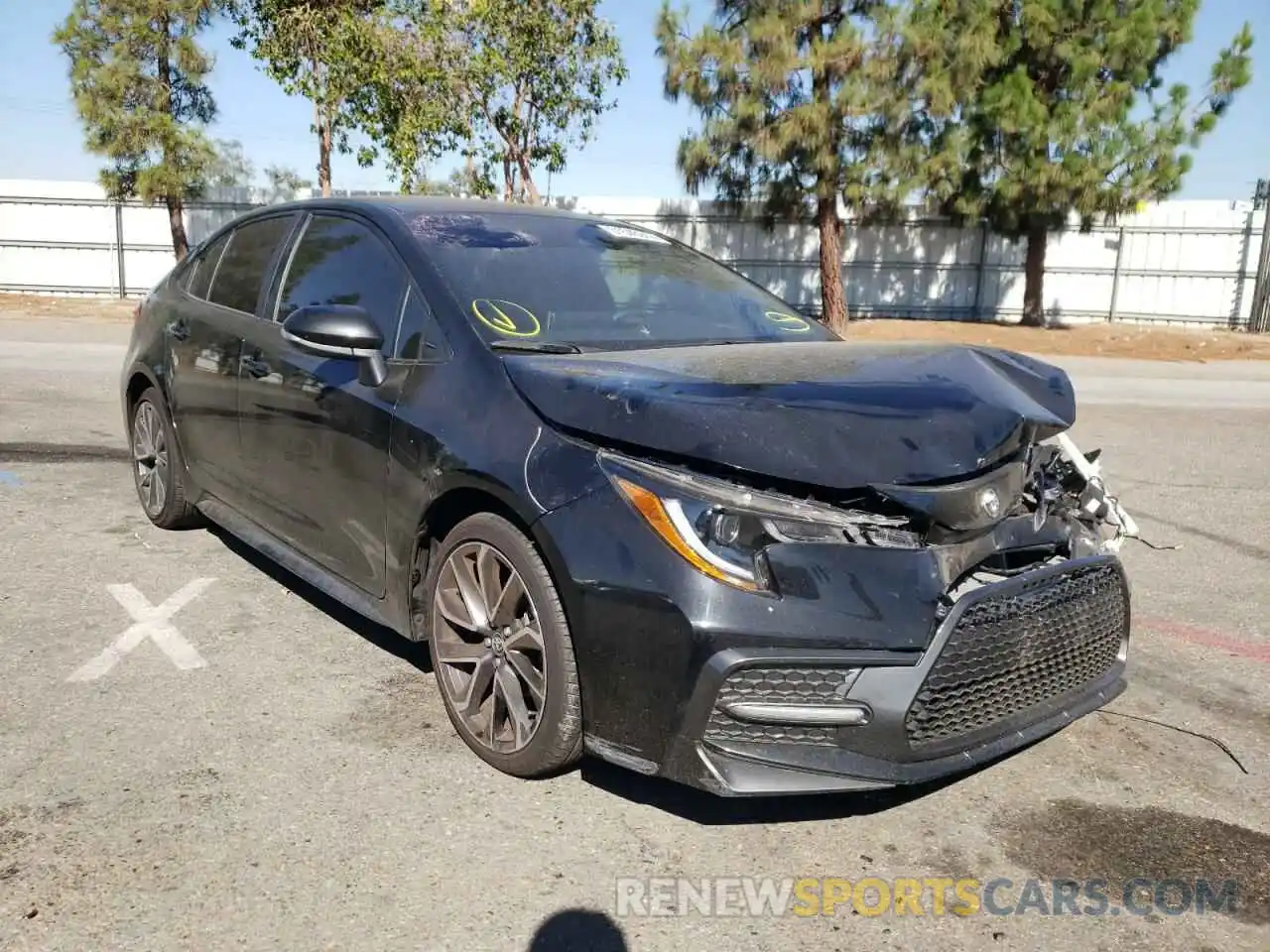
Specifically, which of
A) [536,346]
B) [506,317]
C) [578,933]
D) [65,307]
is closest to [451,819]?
[578,933]

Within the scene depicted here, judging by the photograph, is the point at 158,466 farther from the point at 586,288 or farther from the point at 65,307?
the point at 65,307

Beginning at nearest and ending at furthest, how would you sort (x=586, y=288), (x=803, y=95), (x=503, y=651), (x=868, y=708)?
(x=868, y=708), (x=503, y=651), (x=586, y=288), (x=803, y=95)

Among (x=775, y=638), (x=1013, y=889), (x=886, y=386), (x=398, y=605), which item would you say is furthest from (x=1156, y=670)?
(x=398, y=605)

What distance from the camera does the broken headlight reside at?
253cm

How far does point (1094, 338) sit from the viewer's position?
22312mm

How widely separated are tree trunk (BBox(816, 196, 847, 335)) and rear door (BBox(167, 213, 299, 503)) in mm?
17964

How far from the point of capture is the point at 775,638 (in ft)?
8.14

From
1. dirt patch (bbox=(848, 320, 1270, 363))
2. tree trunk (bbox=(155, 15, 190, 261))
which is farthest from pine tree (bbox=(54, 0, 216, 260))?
dirt patch (bbox=(848, 320, 1270, 363))

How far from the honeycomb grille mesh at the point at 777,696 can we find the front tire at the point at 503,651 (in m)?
0.43

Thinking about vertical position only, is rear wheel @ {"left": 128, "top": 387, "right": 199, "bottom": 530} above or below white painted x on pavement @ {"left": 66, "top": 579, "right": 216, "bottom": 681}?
above

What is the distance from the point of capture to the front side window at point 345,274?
362 cm

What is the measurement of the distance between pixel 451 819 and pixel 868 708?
3.76 ft

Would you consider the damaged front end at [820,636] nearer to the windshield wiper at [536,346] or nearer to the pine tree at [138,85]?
the windshield wiper at [536,346]

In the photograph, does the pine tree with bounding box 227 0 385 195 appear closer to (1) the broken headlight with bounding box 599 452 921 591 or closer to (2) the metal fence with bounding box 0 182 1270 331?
(2) the metal fence with bounding box 0 182 1270 331
